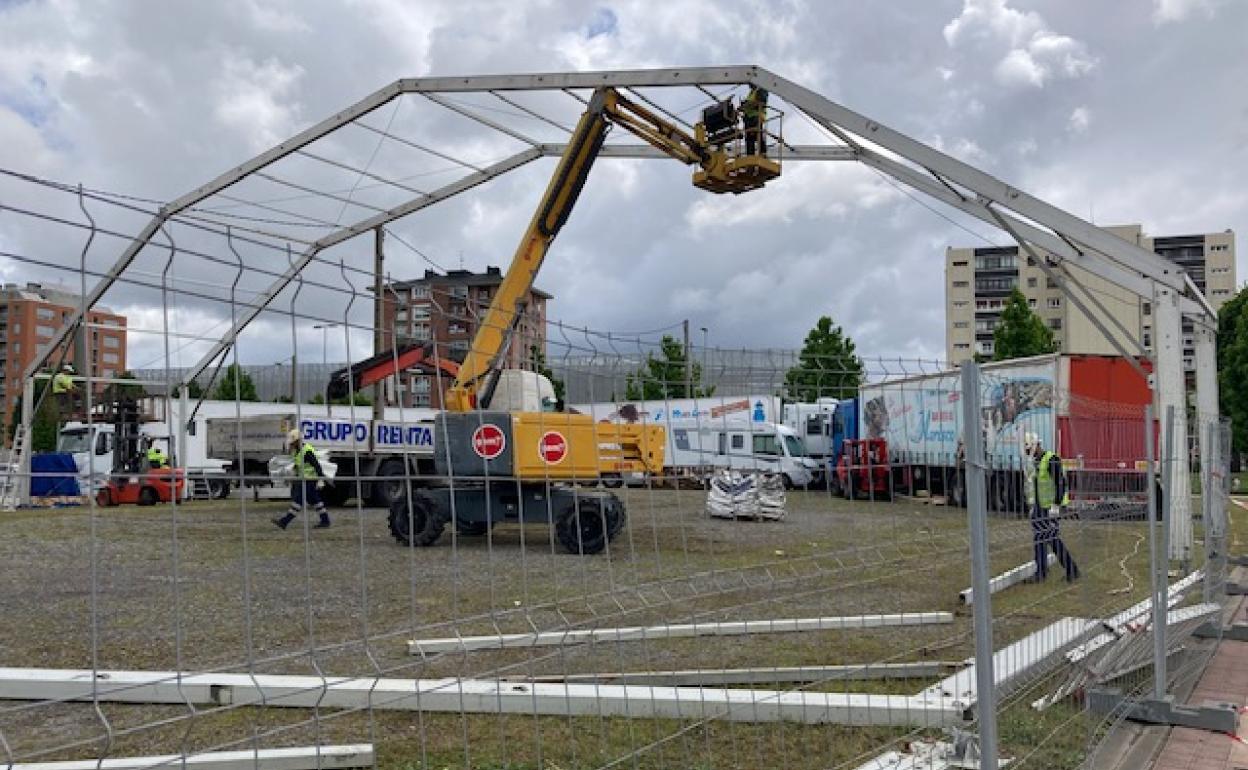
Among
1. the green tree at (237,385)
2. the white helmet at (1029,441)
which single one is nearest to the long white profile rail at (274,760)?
the green tree at (237,385)

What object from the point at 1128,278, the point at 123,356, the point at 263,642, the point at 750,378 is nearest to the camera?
the point at 123,356

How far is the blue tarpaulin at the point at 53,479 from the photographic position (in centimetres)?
259

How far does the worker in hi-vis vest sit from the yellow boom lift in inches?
91.1

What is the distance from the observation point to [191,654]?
6684mm

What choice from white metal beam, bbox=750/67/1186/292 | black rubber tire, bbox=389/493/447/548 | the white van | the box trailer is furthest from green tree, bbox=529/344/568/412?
white metal beam, bbox=750/67/1186/292

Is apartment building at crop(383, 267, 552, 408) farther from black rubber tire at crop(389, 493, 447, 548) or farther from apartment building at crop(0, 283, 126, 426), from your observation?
black rubber tire at crop(389, 493, 447, 548)

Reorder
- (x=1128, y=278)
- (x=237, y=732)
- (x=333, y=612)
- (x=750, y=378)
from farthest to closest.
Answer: (x=1128, y=278) → (x=333, y=612) → (x=237, y=732) → (x=750, y=378)

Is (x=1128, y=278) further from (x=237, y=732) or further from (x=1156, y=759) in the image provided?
(x=237, y=732)

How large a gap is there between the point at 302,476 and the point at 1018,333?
3609 centimetres

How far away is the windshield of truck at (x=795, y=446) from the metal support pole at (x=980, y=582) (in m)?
1.35

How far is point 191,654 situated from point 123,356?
500 centimetres

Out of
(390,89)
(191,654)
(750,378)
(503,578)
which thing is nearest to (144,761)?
(750,378)

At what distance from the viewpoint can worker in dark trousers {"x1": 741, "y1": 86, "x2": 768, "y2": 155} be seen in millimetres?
14547

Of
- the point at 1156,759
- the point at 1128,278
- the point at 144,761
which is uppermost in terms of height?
the point at 1128,278
